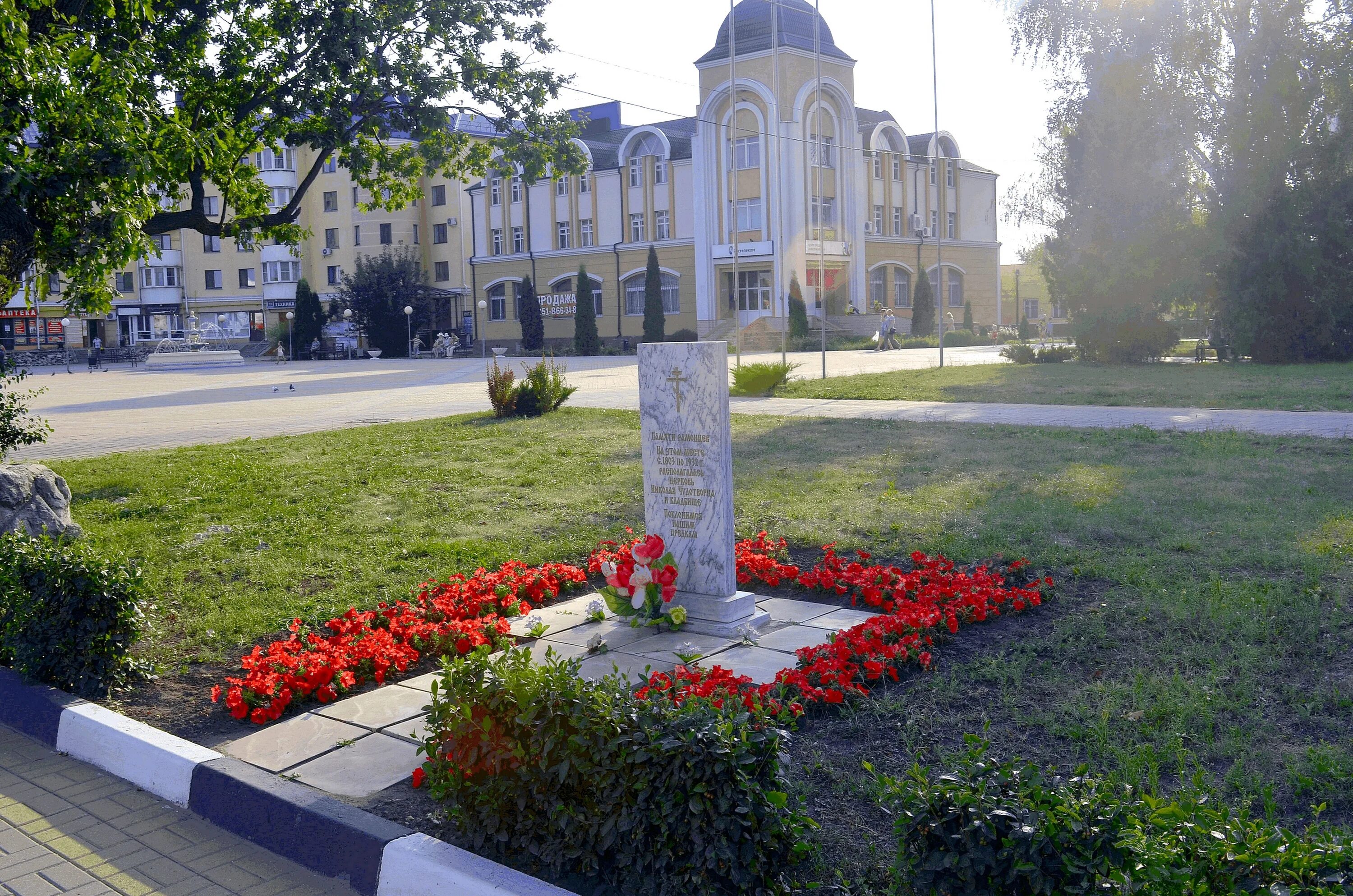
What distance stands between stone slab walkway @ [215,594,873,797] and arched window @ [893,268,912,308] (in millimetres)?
53591

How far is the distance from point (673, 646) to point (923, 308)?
5301 centimetres

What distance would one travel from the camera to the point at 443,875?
3.40 metres

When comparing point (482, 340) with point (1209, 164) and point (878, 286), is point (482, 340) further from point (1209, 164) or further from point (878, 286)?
point (1209, 164)

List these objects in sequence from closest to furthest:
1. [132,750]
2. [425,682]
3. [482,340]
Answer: [132,750] → [425,682] → [482,340]

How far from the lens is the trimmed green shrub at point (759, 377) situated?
21703mm

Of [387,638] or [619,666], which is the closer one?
[619,666]

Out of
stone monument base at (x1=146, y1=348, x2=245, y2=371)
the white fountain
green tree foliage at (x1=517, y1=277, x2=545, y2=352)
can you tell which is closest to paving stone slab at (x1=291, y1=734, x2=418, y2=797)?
stone monument base at (x1=146, y1=348, x2=245, y2=371)

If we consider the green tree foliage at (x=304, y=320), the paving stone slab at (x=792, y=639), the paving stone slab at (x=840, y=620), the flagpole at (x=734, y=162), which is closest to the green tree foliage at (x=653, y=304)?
the flagpole at (x=734, y=162)

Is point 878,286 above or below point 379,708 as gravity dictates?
above

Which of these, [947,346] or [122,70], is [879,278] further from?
[122,70]

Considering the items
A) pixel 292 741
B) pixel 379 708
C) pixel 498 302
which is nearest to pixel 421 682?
pixel 379 708

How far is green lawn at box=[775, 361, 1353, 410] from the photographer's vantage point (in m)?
17.5

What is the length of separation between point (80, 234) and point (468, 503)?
410 cm

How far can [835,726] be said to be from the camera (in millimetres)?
4566
